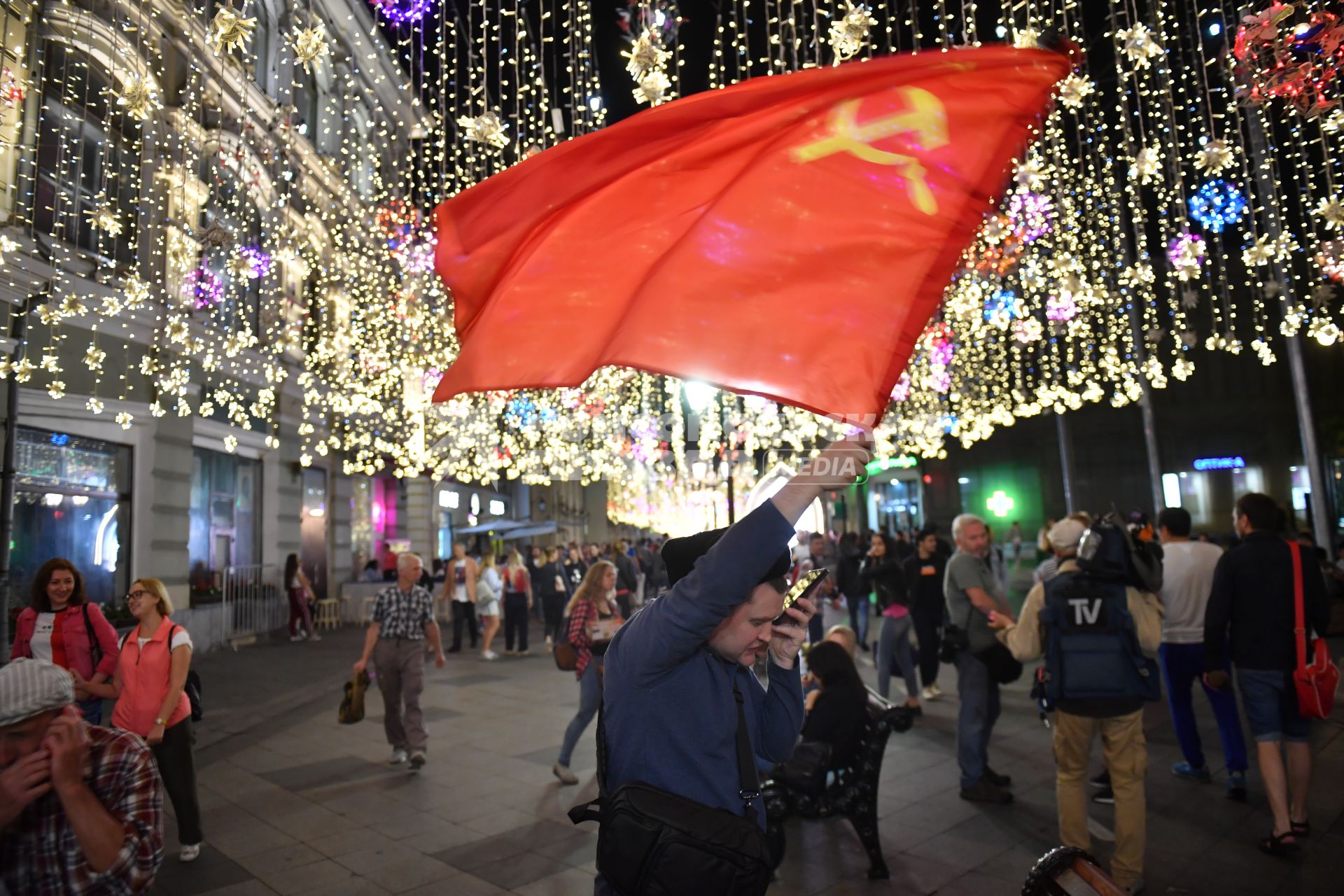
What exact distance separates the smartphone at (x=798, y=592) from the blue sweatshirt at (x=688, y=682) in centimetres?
19

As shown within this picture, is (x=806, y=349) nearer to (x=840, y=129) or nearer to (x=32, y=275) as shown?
(x=840, y=129)

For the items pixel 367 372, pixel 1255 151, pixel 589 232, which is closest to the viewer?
pixel 589 232

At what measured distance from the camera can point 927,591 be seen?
9.14 meters

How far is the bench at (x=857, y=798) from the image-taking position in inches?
188

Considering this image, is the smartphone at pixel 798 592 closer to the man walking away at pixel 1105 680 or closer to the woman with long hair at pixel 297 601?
the man walking away at pixel 1105 680

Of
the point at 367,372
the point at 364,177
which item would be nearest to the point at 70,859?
the point at 367,372

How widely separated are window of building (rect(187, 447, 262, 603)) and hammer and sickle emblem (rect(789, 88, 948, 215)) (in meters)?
14.7

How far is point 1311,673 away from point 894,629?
441 cm

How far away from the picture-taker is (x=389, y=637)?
25.0ft

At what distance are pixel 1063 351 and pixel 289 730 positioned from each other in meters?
29.8

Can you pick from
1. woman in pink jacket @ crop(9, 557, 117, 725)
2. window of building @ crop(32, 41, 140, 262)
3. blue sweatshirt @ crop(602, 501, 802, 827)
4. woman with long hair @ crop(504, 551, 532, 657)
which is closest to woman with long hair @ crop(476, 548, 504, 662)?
woman with long hair @ crop(504, 551, 532, 657)

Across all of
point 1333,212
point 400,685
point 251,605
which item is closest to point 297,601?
point 251,605

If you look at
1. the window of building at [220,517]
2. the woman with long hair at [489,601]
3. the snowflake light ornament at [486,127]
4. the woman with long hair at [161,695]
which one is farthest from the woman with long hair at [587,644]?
the window of building at [220,517]

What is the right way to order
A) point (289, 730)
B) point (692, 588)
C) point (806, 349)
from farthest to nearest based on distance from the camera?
point (289, 730) < point (806, 349) < point (692, 588)
